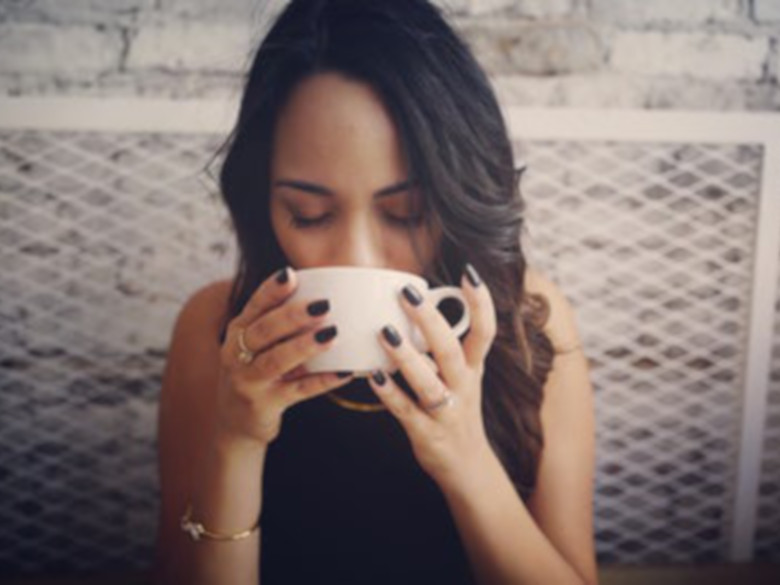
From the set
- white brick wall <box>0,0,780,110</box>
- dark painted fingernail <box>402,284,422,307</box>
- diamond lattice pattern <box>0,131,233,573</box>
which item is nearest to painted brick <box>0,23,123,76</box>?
white brick wall <box>0,0,780,110</box>

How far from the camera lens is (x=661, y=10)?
1.06 m

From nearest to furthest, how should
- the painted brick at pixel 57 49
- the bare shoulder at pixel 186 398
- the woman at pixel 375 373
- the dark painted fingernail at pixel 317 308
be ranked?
the dark painted fingernail at pixel 317 308, the woman at pixel 375 373, the bare shoulder at pixel 186 398, the painted brick at pixel 57 49

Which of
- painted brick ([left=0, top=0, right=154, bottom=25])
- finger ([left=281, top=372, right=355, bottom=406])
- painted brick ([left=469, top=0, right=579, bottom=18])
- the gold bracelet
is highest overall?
painted brick ([left=0, top=0, right=154, bottom=25])

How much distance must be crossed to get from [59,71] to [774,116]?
1.17m

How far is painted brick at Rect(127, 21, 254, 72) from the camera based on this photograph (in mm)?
1015

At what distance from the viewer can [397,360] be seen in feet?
1.90

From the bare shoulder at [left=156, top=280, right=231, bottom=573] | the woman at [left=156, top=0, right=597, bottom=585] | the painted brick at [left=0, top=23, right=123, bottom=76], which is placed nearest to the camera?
the woman at [left=156, top=0, right=597, bottom=585]

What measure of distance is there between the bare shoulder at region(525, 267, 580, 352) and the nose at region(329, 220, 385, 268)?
362mm

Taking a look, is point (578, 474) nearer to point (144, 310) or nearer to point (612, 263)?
point (612, 263)

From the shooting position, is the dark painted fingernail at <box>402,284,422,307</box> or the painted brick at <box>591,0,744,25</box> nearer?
the dark painted fingernail at <box>402,284,422,307</box>

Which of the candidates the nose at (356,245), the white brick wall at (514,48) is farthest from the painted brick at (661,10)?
the nose at (356,245)

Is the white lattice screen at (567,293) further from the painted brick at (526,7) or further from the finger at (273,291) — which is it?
the finger at (273,291)

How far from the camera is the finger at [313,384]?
0.62 metres

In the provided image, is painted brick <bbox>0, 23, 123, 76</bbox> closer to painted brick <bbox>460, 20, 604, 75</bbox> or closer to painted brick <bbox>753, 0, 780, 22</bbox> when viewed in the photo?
painted brick <bbox>460, 20, 604, 75</bbox>
